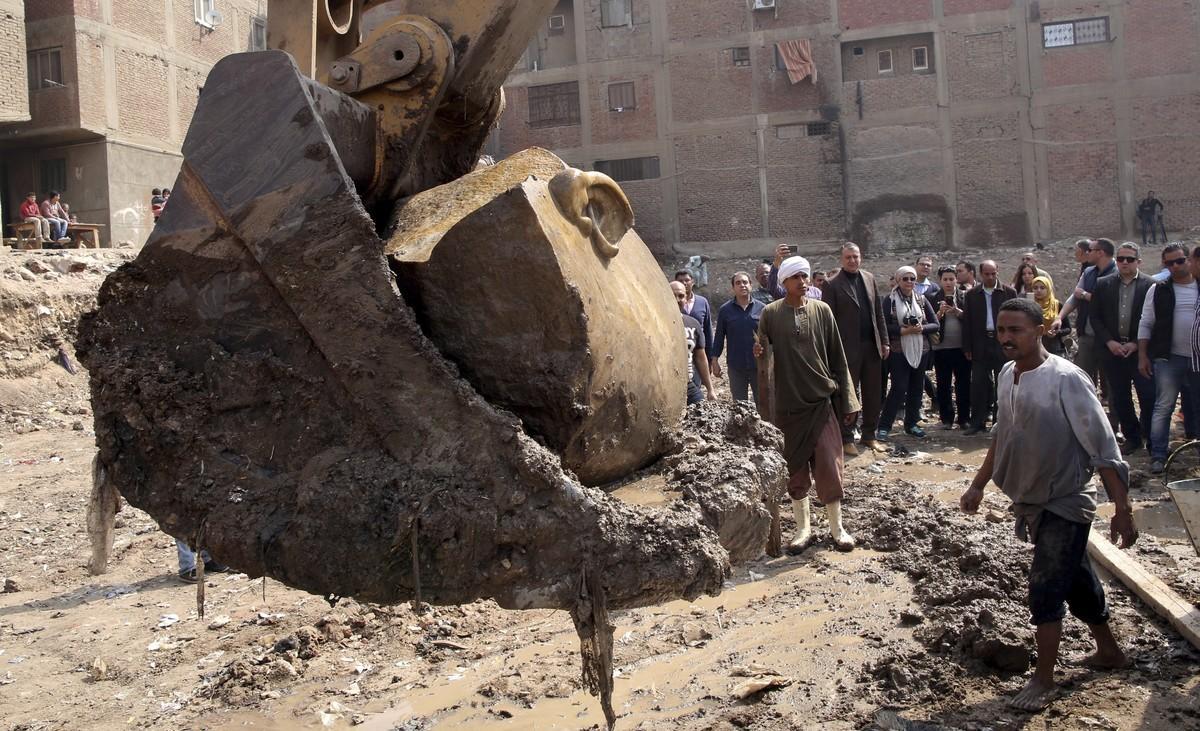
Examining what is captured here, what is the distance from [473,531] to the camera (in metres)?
2.26

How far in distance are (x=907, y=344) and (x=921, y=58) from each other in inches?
820

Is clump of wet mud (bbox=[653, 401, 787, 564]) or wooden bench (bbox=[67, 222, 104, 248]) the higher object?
wooden bench (bbox=[67, 222, 104, 248])

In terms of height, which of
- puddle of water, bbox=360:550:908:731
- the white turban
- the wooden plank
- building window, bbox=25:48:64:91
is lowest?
puddle of water, bbox=360:550:908:731

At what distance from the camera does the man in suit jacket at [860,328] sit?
361 inches

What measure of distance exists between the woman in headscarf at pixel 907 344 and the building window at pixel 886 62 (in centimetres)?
2016

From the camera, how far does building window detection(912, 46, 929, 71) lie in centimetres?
2827

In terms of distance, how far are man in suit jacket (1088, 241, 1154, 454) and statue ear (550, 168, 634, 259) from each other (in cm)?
692

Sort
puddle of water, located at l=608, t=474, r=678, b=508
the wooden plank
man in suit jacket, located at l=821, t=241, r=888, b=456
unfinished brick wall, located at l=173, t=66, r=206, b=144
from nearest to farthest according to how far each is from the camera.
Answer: puddle of water, located at l=608, t=474, r=678, b=508, the wooden plank, man in suit jacket, located at l=821, t=241, r=888, b=456, unfinished brick wall, located at l=173, t=66, r=206, b=144

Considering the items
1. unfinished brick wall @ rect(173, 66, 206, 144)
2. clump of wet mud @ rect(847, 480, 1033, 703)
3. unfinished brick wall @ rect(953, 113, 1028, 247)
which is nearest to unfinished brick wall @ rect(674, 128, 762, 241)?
unfinished brick wall @ rect(953, 113, 1028, 247)

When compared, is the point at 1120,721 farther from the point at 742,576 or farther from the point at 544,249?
the point at 544,249

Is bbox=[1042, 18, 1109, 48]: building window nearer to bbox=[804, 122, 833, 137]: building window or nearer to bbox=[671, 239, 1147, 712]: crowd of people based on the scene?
bbox=[804, 122, 833, 137]: building window

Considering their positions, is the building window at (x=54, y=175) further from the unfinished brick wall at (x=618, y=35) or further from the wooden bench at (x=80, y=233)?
the unfinished brick wall at (x=618, y=35)

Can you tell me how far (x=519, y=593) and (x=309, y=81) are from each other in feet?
4.44

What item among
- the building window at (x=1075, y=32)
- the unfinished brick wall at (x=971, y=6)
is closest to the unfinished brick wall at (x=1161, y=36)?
the building window at (x=1075, y=32)
